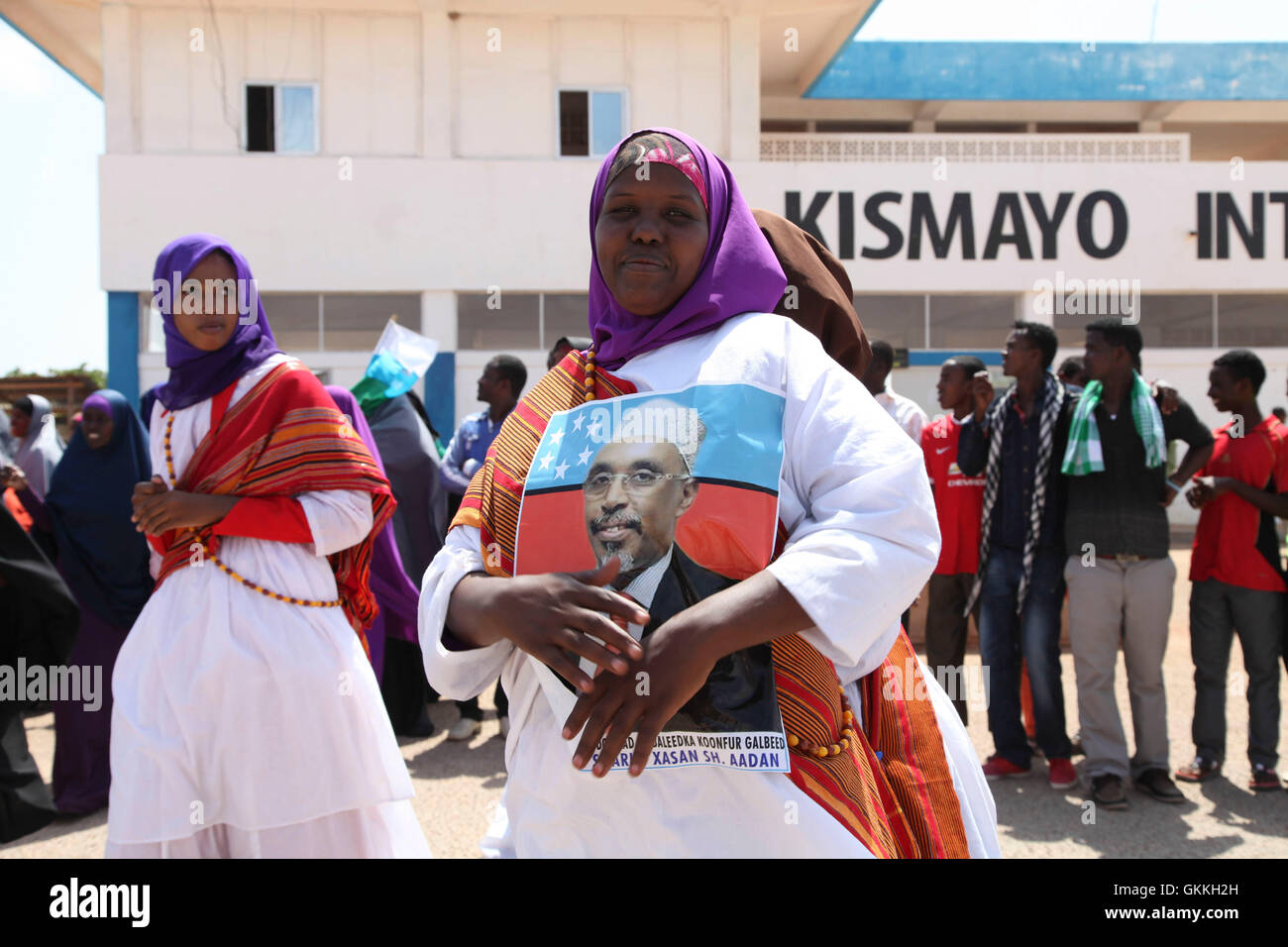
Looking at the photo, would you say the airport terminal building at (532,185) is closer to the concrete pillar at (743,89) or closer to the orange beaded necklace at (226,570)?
the concrete pillar at (743,89)

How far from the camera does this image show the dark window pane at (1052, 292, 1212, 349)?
1630cm

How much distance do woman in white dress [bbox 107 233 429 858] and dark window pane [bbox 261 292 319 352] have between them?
1257 centimetres

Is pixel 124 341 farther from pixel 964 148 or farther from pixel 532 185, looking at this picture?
pixel 964 148

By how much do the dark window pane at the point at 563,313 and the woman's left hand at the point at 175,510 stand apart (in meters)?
12.8

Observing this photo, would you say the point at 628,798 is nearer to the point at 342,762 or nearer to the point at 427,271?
the point at 342,762

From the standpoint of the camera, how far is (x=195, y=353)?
2881 mm

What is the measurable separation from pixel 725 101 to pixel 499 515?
48.3ft

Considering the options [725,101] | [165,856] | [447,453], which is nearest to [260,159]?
[725,101]

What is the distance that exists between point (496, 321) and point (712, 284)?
Answer: 1414 centimetres

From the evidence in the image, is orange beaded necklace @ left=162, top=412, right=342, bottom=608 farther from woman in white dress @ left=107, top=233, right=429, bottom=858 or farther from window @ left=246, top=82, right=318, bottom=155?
window @ left=246, top=82, right=318, bottom=155

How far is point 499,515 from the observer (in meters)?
1.55

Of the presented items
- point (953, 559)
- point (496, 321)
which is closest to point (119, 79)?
point (496, 321)

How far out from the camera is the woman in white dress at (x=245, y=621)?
2.63 meters

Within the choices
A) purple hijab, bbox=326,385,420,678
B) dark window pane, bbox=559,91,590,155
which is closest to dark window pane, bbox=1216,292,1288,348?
→ dark window pane, bbox=559,91,590,155
